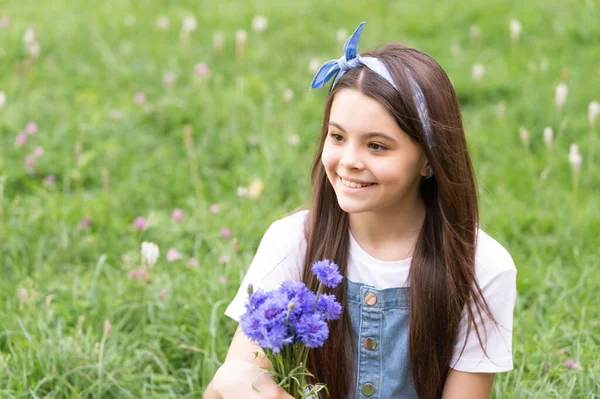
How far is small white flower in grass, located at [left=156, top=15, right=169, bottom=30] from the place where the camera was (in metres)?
5.57

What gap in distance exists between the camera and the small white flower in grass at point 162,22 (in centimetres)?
557

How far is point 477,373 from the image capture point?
2371mm

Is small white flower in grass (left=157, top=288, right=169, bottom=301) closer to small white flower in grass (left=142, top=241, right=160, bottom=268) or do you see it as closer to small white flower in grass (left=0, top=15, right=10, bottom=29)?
small white flower in grass (left=142, top=241, right=160, bottom=268)

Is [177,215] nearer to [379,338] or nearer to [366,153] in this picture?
[379,338]

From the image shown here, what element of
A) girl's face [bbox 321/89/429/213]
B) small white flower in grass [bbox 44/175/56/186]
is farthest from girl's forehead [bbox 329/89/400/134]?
small white flower in grass [bbox 44/175/56/186]

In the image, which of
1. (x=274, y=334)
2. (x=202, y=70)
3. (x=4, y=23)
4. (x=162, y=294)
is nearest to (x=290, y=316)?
(x=274, y=334)

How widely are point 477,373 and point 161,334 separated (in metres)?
1.23

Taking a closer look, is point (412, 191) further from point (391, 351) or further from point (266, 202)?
point (266, 202)

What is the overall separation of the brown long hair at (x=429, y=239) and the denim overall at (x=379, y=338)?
0.03 meters

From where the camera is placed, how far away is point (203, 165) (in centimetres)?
448

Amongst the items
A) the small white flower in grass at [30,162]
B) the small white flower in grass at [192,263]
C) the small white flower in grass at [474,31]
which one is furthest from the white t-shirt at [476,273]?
the small white flower in grass at [474,31]

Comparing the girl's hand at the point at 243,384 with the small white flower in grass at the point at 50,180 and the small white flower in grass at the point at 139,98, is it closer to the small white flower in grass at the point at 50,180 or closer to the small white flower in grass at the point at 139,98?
the small white flower in grass at the point at 50,180

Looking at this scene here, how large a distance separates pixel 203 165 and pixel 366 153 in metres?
2.40

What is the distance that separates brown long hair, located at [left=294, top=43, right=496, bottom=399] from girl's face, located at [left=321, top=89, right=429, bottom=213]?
3 cm
